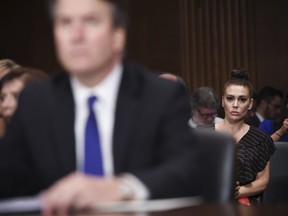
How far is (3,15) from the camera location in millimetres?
10031

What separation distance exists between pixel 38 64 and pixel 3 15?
2.70 feet

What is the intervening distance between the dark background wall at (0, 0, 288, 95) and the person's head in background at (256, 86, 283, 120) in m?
0.60

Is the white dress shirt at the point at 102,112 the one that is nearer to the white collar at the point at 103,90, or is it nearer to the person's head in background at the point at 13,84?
the white collar at the point at 103,90

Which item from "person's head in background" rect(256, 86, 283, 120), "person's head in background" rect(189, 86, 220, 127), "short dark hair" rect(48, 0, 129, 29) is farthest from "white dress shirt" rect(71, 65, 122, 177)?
"person's head in background" rect(256, 86, 283, 120)

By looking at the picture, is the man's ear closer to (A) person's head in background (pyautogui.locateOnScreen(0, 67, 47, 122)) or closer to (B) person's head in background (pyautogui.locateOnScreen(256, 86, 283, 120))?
(A) person's head in background (pyautogui.locateOnScreen(0, 67, 47, 122))

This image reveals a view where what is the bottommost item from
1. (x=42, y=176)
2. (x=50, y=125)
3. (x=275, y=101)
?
(x=275, y=101)

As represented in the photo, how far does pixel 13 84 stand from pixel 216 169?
121 centimetres

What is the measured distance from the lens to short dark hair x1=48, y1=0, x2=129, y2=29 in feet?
6.66

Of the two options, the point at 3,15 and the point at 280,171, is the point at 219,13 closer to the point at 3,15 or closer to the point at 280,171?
the point at 3,15

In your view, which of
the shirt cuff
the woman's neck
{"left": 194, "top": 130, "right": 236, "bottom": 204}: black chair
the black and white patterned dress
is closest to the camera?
the shirt cuff

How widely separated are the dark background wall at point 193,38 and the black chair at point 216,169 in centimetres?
642

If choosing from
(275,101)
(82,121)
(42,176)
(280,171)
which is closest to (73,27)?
(82,121)

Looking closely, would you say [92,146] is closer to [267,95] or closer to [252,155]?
[252,155]

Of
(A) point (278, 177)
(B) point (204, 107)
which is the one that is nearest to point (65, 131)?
(A) point (278, 177)
